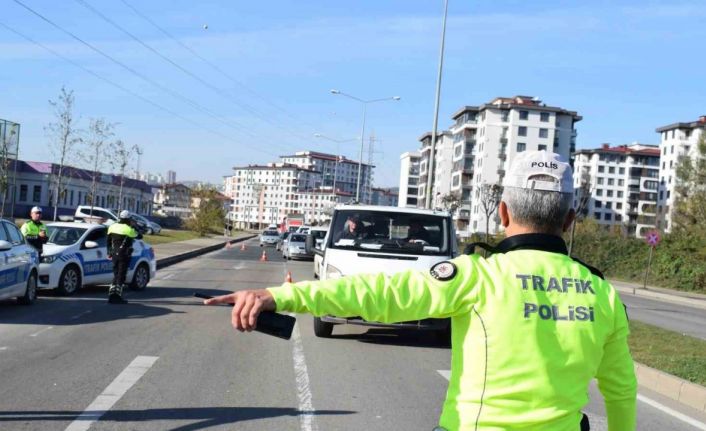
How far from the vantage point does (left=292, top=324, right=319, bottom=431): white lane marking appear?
6.37 meters

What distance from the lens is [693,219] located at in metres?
50.7

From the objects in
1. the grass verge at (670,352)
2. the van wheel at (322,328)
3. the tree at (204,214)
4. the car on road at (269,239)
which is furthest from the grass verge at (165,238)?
the grass verge at (670,352)

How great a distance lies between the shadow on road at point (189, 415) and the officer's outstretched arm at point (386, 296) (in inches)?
162

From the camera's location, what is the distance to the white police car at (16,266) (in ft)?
40.7

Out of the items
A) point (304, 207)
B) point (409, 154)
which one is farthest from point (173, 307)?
point (304, 207)

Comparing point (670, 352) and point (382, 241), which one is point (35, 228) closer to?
point (382, 241)

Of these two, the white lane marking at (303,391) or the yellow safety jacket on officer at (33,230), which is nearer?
the white lane marking at (303,391)

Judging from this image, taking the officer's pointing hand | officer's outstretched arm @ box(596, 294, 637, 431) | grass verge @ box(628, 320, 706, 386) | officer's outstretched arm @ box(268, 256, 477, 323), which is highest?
officer's outstretched arm @ box(268, 256, 477, 323)

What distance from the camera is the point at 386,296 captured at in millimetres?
2354

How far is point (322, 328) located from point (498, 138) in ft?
330

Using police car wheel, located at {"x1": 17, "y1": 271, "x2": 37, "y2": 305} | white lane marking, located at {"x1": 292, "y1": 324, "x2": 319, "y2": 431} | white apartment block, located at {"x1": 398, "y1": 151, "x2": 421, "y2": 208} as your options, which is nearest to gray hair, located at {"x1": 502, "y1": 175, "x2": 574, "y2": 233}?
white lane marking, located at {"x1": 292, "y1": 324, "x2": 319, "y2": 431}

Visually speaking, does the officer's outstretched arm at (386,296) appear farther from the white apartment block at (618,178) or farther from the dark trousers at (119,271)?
the white apartment block at (618,178)

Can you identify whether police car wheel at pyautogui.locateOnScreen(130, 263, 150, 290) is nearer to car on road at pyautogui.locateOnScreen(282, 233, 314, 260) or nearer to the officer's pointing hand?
the officer's pointing hand

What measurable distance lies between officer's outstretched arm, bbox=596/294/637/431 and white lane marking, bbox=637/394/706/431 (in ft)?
17.9
